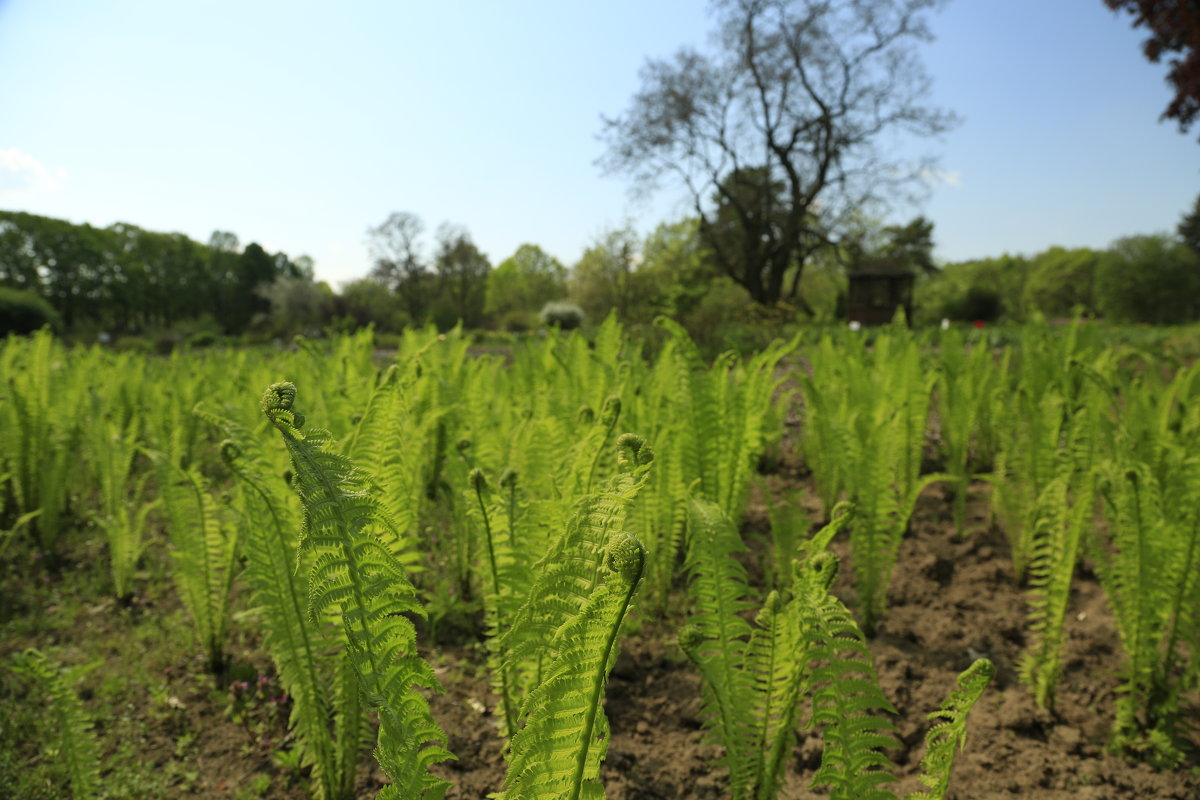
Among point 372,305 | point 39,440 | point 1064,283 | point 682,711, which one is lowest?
point 682,711

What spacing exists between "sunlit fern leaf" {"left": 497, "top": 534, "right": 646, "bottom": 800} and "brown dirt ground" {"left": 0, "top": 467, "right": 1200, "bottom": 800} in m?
0.55

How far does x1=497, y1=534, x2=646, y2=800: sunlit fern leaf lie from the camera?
62cm

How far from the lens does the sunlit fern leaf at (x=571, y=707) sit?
24.4 inches

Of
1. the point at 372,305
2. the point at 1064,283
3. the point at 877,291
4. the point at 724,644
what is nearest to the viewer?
the point at 724,644

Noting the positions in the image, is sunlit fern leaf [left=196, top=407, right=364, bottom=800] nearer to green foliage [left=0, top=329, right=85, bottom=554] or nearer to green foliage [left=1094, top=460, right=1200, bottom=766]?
green foliage [left=1094, top=460, right=1200, bottom=766]

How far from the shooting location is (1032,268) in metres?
70.1

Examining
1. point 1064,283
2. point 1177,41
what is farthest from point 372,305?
point 1064,283

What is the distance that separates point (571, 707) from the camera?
0.65 metres

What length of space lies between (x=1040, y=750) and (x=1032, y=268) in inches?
3289

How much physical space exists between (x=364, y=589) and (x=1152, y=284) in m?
49.3

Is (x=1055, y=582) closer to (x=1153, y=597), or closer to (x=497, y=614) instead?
(x=1153, y=597)

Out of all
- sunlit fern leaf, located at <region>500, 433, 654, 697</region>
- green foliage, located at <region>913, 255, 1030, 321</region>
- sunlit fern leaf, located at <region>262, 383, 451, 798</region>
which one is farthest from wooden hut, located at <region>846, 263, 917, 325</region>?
sunlit fern leaf, located at <region>262, 383, 451, 798</region>

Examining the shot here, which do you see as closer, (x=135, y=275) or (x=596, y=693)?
(x=596, y=693)

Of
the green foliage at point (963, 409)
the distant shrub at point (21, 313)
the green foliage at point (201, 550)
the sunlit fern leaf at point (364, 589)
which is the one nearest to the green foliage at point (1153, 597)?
the green foliage at point (963, 409)
